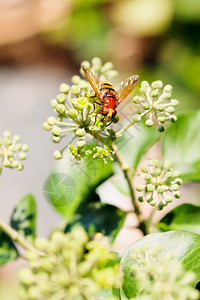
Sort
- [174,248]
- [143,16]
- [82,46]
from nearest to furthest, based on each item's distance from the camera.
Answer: [174,248], [143,16], [82,46]

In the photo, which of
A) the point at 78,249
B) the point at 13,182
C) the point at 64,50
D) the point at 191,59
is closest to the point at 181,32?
the point at 191,59

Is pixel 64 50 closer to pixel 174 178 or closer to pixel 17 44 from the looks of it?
pixel 17 44

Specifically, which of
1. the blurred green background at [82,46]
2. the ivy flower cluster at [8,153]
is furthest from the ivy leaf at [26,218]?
the blurred green background at [82,46]

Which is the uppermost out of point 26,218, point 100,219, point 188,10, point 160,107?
point 188,10

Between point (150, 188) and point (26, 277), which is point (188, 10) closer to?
point (150, 188)

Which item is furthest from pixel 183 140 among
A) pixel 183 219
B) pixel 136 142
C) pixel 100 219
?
pixel 100 219

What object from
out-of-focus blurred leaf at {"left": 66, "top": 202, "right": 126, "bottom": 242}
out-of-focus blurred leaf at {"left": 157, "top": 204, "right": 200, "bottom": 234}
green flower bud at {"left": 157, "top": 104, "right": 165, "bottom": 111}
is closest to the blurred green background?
out-of-focus blurred leaf at {"left": 66, "top": 202, "right": 126, "bottom": 242}
